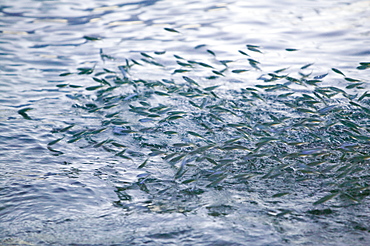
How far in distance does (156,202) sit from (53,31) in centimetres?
1023

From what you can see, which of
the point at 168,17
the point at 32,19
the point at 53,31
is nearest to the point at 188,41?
the point at 168,17

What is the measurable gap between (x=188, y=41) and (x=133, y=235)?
28.0 feet

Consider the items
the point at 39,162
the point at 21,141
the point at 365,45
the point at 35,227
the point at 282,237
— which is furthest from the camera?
the point at 365,45

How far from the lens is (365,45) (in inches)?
432

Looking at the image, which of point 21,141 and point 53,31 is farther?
point 53,31

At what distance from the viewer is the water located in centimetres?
462

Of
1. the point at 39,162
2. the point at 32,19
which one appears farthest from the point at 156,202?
the point at 32,19

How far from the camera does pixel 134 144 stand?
22.5 ft

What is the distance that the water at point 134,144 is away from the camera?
462 cm

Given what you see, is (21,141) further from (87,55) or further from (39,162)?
(87,55)

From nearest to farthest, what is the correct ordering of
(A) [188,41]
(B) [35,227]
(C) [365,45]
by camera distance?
(B) [35,227] → (C) [365,45] → (A) [188,41]

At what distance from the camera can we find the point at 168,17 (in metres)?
14.4

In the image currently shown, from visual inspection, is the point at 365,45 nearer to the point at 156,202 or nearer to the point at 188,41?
the point at 188,41

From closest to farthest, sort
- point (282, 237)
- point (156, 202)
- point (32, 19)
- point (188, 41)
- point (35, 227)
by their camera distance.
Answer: point (282, 237) → point (35, 227) → point (156, 202) → point (188, 41) → point (32, 19)
